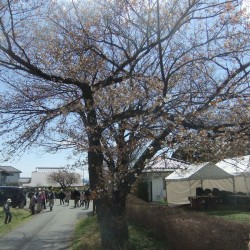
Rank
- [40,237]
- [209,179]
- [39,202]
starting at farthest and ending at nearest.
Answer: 1. [39,202]
2. [209,179]
3. [40,237]

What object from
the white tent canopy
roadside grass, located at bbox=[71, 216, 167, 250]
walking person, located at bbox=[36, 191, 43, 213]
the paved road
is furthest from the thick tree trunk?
walking person, located at bbox=[36, 191, 43, 213]

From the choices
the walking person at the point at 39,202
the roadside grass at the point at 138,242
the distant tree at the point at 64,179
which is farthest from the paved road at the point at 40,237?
the distant tree at the point at 64,179

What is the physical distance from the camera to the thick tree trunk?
35.3 feet

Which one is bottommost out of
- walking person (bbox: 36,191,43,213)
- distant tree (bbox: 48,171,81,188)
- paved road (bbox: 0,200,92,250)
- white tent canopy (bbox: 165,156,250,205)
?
paved road (bbox: 0,200,92,250)

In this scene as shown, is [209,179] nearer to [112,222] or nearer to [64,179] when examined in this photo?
[112,222]

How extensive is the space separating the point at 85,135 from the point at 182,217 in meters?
3.37

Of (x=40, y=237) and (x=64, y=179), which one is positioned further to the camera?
(x=64, y=179)

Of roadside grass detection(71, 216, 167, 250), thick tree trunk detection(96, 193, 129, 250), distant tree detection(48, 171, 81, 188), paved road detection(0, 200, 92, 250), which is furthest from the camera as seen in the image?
distant tree detection(48, 171, 81, 188)

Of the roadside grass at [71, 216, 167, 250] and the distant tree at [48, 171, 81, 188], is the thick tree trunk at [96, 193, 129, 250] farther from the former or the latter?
the distant tree at [48, 171, 81, 188]

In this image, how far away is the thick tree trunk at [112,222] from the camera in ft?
35.3

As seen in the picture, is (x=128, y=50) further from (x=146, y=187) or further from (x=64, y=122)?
(x=146, y=187)

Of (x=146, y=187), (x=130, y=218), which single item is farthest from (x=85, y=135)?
(x=146, y=187)

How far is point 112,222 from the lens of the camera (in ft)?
35.7

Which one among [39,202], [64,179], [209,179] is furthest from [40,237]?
[64,179]
